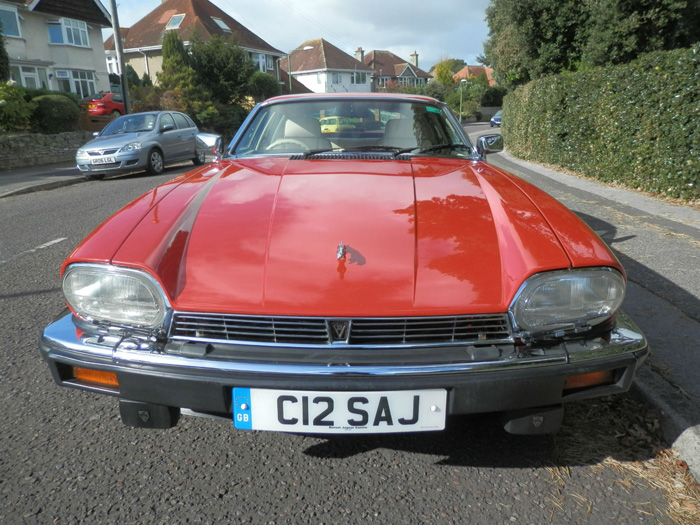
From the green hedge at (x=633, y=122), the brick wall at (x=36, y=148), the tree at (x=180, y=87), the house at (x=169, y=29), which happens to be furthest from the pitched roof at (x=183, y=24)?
the green hedge at (x=633, y=122)

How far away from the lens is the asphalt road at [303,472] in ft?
5.74

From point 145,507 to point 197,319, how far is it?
68cm

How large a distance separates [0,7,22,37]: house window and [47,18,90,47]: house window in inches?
93.6

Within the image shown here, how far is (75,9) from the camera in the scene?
28.7 metres

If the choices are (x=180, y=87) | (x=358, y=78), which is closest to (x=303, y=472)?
(x=180, y=87)

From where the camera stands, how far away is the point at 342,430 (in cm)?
165

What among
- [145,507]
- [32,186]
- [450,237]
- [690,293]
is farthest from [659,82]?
[32,186]

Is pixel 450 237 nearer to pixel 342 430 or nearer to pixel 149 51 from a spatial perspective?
pixel 342 430

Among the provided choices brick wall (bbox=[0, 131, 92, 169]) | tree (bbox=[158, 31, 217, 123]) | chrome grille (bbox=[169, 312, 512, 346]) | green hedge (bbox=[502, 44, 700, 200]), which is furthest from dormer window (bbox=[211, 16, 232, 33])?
chrome grille (bbox=[169, 312, 512, 346])

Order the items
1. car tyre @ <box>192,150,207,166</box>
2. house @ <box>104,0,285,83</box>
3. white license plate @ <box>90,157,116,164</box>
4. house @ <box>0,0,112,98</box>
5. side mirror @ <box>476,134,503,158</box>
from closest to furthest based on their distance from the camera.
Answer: side mirror @ <box>476,134,503,158</box> → white license plate @ <box>90,157,116,164</box> → car tyre @ <box>192,150,207,166</box> → house @ <box>0,0,112,98</box> → house @ <box>104,0,285,83</box>

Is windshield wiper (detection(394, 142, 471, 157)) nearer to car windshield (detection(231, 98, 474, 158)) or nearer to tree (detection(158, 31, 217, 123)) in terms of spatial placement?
car windshield (detection(231, 98, 474, 158))

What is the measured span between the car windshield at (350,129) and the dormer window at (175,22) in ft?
142

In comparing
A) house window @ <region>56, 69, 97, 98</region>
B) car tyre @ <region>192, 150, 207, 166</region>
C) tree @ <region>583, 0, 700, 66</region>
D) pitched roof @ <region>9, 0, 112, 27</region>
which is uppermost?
pitched roof @ <region>9, 0, 112, 27</region>

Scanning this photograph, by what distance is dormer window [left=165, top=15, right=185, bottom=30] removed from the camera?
4083 centimetres
